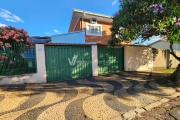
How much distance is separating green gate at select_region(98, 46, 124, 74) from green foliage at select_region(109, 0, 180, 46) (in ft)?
10.8

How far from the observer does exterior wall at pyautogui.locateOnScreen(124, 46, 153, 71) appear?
10.3 m

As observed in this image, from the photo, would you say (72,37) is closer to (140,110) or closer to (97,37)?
(97,37)

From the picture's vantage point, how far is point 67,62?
296 inches

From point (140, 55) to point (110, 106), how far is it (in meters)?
8.93

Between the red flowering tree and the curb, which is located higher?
the red flowering tree

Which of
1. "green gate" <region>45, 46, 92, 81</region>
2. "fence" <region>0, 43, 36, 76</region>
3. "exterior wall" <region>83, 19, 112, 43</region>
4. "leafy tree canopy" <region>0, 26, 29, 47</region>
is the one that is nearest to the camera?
"fence" <region>0, 43, 36, 76</region>

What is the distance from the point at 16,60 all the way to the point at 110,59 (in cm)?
689

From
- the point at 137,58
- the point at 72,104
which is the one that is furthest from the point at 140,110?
the point at 137,58

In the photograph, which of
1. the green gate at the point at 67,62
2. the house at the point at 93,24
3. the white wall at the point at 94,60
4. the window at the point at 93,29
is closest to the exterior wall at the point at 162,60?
the house at the point at 93,24

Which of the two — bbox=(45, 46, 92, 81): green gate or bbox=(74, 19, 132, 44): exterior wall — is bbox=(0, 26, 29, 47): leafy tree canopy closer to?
bbox=(45, 46, 92, 81): green gate

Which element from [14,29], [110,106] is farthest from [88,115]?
[14,29]

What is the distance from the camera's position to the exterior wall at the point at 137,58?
33.9 ft

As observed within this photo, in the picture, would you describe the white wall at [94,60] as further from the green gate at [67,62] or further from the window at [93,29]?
the window at [93,29]

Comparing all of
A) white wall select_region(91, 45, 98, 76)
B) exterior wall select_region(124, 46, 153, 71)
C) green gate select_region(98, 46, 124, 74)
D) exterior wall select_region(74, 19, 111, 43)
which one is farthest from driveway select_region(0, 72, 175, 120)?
exterior wall select_region(74, 19, 111, 43)
